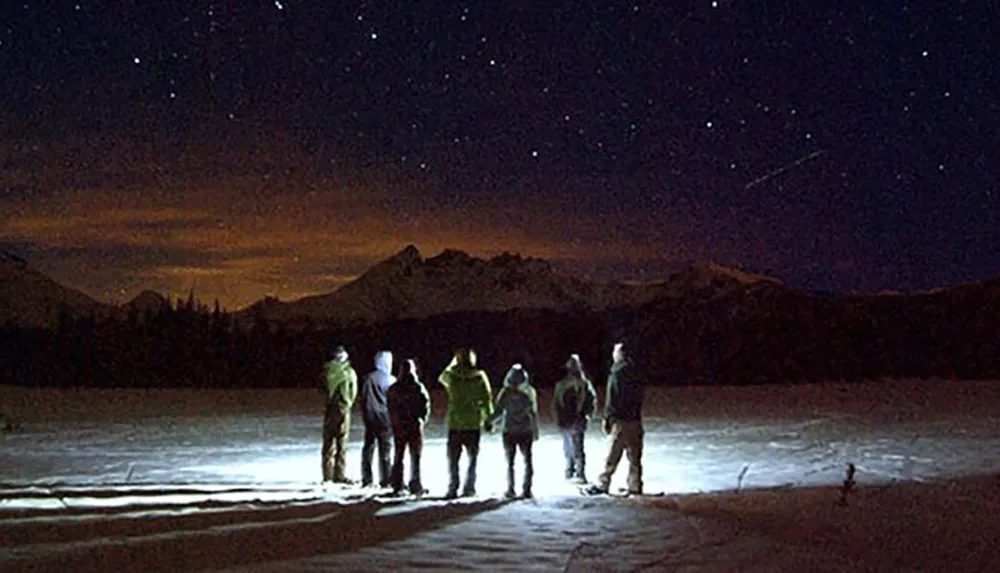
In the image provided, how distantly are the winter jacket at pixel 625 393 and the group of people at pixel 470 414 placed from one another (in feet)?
0.04

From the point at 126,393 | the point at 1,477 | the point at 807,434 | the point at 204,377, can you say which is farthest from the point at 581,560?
the point at 204,377

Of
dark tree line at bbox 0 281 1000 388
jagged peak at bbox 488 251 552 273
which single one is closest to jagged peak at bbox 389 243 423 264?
jagged peak at bbox 488 251 552 273

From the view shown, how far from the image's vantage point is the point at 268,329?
167 ft

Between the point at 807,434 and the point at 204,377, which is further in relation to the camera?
the point at 204,377

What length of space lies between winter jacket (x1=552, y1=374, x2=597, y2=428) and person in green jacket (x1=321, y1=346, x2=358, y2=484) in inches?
100

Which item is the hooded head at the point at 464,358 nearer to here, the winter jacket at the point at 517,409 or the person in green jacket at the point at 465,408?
the person in green jacket at the point at 465,408

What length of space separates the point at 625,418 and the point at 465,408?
1.87m

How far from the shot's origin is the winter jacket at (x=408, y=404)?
14.6 metres

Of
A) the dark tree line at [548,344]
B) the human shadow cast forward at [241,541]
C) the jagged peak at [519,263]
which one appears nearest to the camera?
the human shadow cast forward at [241,541]

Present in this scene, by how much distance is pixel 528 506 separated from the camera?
13.0 m

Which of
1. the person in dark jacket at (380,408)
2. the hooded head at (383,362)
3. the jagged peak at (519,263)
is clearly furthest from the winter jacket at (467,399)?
the jagged peak at (519,263)

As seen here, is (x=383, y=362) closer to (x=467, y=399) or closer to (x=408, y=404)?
(x=408, y=404)

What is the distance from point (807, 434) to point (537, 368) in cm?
2670

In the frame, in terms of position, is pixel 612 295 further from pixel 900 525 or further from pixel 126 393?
pixel 900 525
